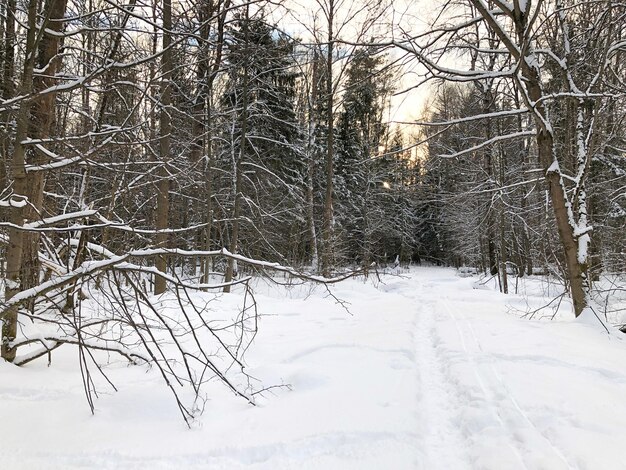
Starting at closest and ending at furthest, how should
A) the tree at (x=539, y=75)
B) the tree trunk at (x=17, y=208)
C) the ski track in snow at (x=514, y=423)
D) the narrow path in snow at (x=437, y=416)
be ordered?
the ski track in snow at (x=514, y=423), the narrow path in snow at (x=437, y=416), the tree trunk at (x=17, y=208), the tree at (x=539, y=75)

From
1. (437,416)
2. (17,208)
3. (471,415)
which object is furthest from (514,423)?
(17,208)

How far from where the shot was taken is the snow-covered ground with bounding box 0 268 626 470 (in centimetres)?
250

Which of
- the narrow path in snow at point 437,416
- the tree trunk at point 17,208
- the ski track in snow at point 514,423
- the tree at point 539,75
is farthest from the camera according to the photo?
the tree at point 539,75

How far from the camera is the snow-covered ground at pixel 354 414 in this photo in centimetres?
250

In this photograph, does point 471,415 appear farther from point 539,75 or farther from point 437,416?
point 539,75

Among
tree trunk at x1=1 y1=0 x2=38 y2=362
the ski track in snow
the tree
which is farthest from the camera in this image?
the tree

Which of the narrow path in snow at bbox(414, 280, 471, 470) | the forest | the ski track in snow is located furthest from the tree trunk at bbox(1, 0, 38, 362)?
the ski track in snow

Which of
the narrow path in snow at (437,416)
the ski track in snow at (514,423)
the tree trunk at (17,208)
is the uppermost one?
the tree trunk at (17,208)

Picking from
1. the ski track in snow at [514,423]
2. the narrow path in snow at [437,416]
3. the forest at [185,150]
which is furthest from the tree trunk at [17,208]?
the ski track in snow at [514,423]

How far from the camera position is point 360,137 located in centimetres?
2647

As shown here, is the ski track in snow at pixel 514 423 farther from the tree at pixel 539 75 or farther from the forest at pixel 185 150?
the tree at pixel 539 75

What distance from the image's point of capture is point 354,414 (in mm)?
3145

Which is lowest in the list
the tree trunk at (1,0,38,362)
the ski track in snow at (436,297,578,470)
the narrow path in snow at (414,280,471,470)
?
the narrow path in snow at (414,280,471,470)

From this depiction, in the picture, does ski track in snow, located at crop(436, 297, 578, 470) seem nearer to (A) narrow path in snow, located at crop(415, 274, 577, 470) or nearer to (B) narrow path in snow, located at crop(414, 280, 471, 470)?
(A) narrow path in snow, located at crop(415, 274, 577, 470)
